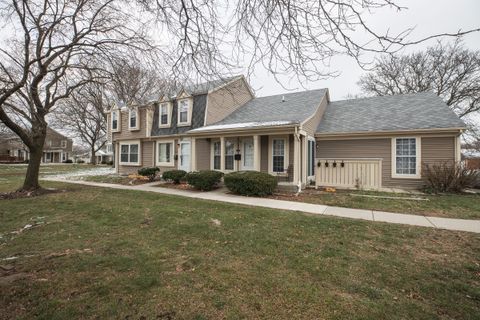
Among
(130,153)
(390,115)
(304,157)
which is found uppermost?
(390,115)

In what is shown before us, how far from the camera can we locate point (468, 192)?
9.78 metres

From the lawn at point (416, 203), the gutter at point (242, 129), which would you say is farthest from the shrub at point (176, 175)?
the lawn at point (416, 203)

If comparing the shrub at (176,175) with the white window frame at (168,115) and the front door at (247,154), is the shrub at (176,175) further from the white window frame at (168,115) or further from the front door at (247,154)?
the white window frame at (168,115)

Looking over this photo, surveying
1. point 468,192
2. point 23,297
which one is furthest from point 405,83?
point 23,297

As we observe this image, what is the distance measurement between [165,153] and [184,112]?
323cm

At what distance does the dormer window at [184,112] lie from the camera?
15.1 m

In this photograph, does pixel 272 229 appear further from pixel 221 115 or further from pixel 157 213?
pixel 221 115

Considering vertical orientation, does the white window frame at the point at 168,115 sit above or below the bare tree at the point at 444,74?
below

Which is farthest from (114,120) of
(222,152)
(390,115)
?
(390,115)

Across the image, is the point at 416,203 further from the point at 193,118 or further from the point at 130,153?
the point at 130,153

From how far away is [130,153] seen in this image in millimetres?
18266

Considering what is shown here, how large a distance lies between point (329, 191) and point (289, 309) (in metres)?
8.89

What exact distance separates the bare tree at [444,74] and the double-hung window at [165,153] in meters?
18.2

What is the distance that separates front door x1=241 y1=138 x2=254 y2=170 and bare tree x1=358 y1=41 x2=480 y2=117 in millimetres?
14437
